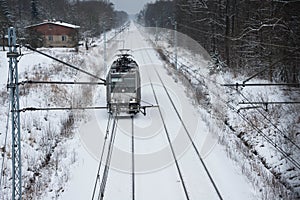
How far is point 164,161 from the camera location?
1491 cm

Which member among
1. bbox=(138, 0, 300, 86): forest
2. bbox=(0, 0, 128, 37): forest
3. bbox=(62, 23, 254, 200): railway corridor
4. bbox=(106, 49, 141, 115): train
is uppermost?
bbox=(0, 0, 128, 37): forest

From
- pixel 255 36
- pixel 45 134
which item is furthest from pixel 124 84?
pixel 255 36

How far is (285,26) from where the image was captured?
20828 millimetres

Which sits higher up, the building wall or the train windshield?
the building wall

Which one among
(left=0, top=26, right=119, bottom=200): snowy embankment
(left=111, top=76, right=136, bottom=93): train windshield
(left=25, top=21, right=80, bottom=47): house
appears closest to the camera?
(left=0, top=26, right=119, bottom=200): snowy embankment

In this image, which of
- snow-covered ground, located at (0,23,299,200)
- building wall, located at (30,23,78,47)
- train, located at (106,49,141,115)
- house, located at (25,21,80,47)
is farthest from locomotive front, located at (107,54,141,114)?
building wall, located at (30,23,78,47)

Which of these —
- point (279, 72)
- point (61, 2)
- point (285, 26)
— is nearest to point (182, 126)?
point (285, 26)

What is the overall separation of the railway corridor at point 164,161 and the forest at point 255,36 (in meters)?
3.92

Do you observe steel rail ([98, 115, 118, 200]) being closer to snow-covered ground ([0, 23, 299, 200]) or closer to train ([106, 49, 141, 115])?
snow-covered ground ([0, 23, 299, 200])

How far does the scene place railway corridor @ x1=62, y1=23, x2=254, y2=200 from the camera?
12336 mm

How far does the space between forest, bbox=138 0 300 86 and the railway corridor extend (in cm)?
392

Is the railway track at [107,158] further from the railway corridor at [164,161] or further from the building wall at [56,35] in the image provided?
the building wall at [56,35]

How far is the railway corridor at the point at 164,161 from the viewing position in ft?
40.5

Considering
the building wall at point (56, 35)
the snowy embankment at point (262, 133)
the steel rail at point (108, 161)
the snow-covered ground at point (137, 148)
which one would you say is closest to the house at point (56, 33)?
the building wall at point (56, 35)
